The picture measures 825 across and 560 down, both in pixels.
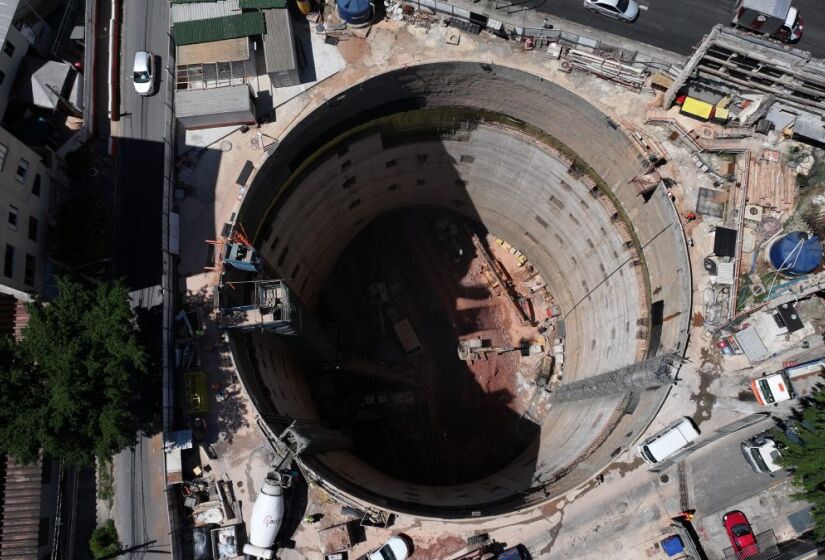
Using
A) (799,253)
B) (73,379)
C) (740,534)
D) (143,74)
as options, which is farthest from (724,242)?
(143,74)

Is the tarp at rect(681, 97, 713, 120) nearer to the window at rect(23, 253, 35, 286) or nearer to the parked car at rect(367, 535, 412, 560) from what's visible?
the parked car at rect(367, 535, 412, 560)

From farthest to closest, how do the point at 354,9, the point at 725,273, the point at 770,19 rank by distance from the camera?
the point at 354,9 < the point at 770,19 < the point at 725,273

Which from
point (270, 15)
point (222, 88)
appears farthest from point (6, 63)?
point (270, 15)

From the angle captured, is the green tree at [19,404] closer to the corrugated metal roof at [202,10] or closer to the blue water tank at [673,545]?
the corrugated metal roof at [202,10]

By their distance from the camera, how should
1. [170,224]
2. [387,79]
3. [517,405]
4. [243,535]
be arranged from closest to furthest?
[243,535] < [170,224] < [387,79] < [517,405]

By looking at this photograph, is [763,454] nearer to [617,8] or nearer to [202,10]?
[617,8]

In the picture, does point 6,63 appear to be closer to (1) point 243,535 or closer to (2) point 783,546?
(1) point 243,535
